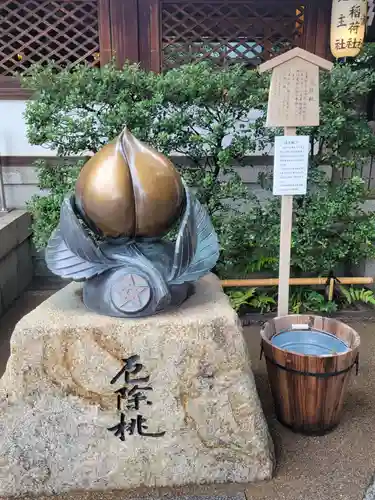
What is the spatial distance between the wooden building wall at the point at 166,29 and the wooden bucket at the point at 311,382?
3059 mm

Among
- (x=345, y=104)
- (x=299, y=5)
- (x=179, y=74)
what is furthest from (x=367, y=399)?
(x=299, y=5)

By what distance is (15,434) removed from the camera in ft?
6.70

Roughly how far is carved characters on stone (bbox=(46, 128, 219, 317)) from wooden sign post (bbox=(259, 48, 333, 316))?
0.86 meters

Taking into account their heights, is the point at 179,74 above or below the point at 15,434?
above

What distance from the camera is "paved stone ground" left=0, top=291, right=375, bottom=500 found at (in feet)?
6.79

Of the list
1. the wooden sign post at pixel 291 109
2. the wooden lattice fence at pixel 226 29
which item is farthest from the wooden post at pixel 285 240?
the wooden lattice fence at pixel 226 29

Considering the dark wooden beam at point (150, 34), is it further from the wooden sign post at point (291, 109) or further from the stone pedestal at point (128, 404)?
the stone pedestal at point (128, 404)

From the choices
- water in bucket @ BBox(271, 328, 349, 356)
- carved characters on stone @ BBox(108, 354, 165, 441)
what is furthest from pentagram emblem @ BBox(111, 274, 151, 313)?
water in bucket @ BBox(271, 328, 349, 356)

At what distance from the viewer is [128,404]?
205cm

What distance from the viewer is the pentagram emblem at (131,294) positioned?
203 centimetres

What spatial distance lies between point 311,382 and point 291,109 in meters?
1.62

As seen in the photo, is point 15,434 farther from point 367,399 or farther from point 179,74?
point 179,74

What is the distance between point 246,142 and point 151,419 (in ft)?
8.78

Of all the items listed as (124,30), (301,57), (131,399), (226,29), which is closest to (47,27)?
(124,30)
